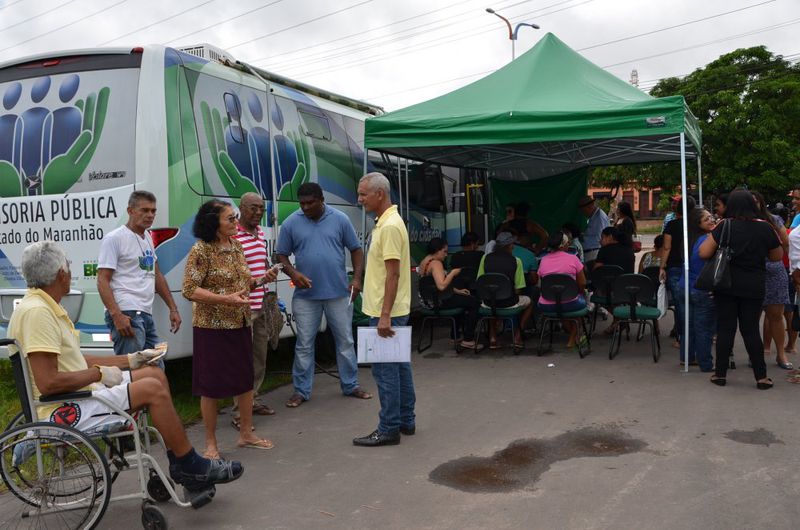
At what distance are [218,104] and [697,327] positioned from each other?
190 inches

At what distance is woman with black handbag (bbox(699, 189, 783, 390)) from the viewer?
6.02 metres

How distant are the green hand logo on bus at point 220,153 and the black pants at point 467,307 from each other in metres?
3.02

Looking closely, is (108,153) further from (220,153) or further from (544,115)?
(544,115)

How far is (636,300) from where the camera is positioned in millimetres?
7465

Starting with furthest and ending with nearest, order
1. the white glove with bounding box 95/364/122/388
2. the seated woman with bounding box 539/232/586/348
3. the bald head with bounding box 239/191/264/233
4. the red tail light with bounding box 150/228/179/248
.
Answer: the seated woman with bounding box 539/232/586/348
the bald head with bounding box 239/191/264/233
the red tail light with bounding box 150/228/179/248
the white glove with bounding box 95/364/122/388

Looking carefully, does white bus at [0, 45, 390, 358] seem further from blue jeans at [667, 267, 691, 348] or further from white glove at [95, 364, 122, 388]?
blue jeans at [667, 267, 691, 348]

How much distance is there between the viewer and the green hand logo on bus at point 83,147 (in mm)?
5418

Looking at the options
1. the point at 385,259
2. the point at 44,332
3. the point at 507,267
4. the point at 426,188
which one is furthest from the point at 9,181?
the point at 426,188

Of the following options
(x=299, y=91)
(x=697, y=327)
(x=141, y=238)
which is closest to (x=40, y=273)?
(x=141, y=238)

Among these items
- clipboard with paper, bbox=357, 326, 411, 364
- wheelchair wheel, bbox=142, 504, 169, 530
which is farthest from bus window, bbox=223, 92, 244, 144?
wheelchair wheel, bbox=142, 504, 169, 530

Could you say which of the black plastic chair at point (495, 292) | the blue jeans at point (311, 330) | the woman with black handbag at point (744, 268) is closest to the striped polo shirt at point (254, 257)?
the blue jeans at point (311, 330)

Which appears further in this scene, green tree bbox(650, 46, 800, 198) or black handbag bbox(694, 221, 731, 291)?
green tree bbox(650, 46, 800, 198)

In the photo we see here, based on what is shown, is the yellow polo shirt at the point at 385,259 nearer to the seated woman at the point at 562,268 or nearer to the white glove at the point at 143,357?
the white glove at the point at 143,357

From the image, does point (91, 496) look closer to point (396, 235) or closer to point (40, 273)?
point (40, 273)
